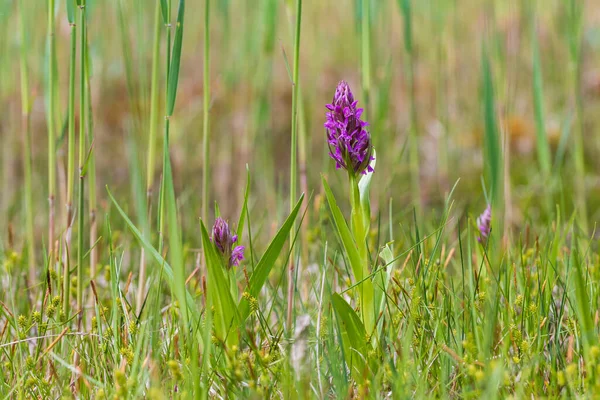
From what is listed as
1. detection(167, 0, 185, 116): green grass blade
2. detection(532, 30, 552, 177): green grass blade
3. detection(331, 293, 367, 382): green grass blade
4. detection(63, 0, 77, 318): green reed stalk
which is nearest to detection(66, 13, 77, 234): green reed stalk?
detection(63, 0, 77, 318): green reed stalk

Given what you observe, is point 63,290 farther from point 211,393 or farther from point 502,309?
point 502,309

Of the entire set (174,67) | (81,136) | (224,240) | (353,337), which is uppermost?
(174,67)

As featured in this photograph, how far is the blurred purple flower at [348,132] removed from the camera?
3.19 feet

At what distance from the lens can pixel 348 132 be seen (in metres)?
0.99

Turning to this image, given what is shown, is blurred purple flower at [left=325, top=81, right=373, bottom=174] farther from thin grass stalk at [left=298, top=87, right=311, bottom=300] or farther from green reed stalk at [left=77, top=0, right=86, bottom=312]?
green reed stalk at [left=77, top=0, right=86, bottom=312]

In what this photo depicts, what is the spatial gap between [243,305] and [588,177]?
2.32 meters

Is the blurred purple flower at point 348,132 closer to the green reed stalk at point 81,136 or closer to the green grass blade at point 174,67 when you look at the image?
the green grass blade at point 174,67

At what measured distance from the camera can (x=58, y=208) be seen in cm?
237

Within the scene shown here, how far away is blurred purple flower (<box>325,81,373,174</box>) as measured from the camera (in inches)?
38.3

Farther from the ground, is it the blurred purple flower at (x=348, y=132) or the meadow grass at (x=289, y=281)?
the blurred purple flower at (x=348, y=132)

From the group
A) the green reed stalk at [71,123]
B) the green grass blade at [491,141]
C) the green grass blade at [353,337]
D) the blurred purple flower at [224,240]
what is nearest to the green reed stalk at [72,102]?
the green reed stalk at [71,123]

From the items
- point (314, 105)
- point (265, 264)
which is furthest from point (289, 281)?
point (314, 105)

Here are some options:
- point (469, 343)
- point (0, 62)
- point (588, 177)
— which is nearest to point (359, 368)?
point (469, 343)

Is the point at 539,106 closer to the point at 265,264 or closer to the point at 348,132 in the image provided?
the point at 348,132
